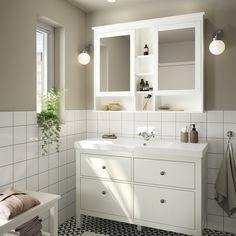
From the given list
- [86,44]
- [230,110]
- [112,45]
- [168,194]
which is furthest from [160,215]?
[86,44]

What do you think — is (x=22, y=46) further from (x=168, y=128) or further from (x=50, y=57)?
(x=168, y=128)

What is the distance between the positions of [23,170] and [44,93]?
862 mm

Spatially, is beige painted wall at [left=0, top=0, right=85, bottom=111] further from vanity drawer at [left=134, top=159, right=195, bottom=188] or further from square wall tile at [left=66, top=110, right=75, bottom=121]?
vanity drawer at [left=134, top=159, right=195, bottom=188]

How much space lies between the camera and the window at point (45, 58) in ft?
9.39

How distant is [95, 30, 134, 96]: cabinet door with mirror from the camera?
2943 millimetres

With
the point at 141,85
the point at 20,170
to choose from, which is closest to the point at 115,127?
the point at 141,85

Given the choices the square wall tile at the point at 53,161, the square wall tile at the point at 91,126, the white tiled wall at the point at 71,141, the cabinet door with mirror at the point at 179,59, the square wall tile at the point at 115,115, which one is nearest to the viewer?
the white tiled wall at the point at 71,141

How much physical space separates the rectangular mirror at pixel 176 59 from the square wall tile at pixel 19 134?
4.54 feet

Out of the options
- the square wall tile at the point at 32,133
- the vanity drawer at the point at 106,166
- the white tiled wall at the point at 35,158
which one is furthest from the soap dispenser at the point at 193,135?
the square wall tile at the point at 32,133

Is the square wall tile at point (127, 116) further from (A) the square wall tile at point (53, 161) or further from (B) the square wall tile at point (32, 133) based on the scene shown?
(B) the square wall tile at point (32, 133)

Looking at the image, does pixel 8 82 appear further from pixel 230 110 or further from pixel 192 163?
pixel 230 110

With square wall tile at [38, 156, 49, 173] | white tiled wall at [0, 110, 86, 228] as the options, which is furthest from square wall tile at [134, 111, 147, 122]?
square wall tile at [38, 156, 49, 173]

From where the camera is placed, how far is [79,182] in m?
2.81

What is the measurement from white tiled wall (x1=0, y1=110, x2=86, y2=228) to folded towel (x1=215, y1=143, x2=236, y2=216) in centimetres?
158
